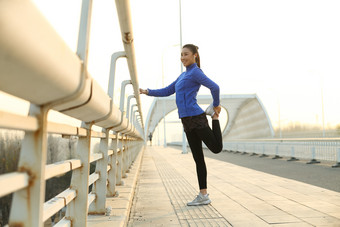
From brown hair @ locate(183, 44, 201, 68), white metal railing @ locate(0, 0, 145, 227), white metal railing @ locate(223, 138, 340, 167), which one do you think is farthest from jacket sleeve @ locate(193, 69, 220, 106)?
white metal railing @ locate(223, 138, 340, 167)

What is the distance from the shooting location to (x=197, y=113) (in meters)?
4.39

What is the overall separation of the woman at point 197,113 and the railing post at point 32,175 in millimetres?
3200

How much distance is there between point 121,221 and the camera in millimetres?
3008

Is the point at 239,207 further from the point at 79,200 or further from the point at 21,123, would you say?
the point at 21,123

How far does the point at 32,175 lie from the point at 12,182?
20cm

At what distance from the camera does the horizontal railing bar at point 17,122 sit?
92cm

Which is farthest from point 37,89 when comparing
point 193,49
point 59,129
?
point 193,49

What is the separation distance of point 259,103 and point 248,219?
55803 millimetres

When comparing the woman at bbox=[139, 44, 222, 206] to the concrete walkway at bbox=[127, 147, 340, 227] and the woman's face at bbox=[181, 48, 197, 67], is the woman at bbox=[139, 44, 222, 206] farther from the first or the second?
the concrete walkway at bbox=[127, 147, 340, 227]

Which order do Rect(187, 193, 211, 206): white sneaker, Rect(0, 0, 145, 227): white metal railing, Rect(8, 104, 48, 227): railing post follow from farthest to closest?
Rect(187, 193, 211, 206): white sneaker, Rect(8, 104, 48, 227): railing post, Rect(0, 0, 145, 227): white metal railing

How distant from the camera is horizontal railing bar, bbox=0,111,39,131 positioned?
92cm

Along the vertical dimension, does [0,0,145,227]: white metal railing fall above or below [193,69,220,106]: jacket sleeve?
below

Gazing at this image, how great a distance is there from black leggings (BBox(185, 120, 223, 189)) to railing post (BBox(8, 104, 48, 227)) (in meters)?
3.21

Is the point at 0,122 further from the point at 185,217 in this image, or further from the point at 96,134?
the point at 185,217
